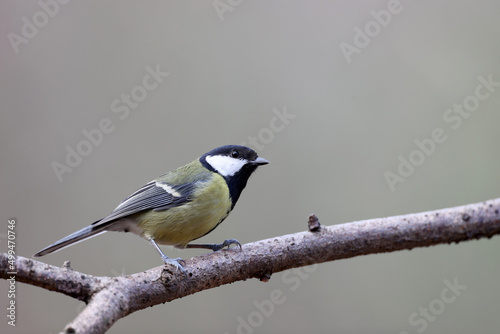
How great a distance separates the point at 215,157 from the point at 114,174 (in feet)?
4.79

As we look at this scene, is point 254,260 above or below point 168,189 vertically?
below

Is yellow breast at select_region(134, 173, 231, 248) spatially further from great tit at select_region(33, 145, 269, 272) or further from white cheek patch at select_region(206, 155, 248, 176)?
white cheek patch at select_region(206, 155, 248, 176)

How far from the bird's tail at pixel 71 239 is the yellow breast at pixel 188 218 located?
0.73ft

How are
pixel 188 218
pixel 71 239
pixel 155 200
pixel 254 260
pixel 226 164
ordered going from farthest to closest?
pixel 226 164, pixel 155 200, pixel 188 218, pixel 71 239, pixel 254 260

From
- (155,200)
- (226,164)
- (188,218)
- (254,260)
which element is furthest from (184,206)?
(254,260)

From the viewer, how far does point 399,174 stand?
358 cm

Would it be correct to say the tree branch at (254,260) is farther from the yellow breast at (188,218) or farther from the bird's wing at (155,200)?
the bird's wing at (155,200)

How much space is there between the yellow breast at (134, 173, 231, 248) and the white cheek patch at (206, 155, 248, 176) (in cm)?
16

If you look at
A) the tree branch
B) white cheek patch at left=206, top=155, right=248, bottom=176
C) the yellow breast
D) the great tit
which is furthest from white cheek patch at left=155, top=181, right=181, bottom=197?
the tree branch

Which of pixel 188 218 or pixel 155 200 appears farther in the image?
pixel 155 200

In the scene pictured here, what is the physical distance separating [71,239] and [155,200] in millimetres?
454

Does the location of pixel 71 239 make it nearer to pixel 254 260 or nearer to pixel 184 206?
pixel 184 206

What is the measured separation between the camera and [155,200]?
233cm

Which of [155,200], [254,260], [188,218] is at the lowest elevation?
[254,260]
